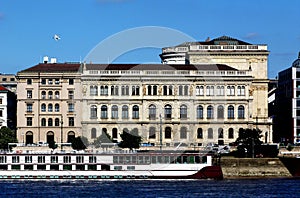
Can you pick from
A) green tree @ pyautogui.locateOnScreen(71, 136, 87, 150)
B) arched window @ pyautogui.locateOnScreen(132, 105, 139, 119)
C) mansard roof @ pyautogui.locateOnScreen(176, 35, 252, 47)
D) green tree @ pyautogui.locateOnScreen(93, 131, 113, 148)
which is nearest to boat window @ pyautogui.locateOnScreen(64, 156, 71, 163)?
green tree @ pyautogui.locateOnScreen(71, 136, 87, 150)

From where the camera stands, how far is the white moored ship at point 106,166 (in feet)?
371

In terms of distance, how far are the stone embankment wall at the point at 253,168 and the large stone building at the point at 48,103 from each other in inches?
1760

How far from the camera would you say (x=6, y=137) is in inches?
5782

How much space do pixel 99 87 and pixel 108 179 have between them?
48642 millimetres

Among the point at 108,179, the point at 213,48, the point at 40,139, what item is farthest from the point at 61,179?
the point at 213,48

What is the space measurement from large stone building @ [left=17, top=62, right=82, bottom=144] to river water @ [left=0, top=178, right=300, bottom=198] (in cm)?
4970

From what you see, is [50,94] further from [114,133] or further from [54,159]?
[54,159]

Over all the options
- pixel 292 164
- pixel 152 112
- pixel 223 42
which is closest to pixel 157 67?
pixel 152 112

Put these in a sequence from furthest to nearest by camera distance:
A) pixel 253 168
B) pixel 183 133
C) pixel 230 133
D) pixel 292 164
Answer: pixel 230 133, pixel 183 133, pixel 292 164, pixel 253 168

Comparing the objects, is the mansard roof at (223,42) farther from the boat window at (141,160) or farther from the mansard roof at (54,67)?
the boat window at (141,160)

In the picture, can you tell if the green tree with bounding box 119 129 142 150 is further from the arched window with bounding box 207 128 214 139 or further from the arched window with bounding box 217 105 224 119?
the arched window with bounding box 217 105 224 119

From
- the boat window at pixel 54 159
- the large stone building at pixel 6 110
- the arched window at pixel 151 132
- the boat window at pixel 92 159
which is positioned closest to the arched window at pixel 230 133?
the arched window at pixel 151 132

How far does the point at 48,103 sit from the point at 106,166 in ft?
158

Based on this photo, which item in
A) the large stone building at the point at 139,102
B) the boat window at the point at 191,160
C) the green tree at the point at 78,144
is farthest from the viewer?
the large stone building at the point at 139,102
